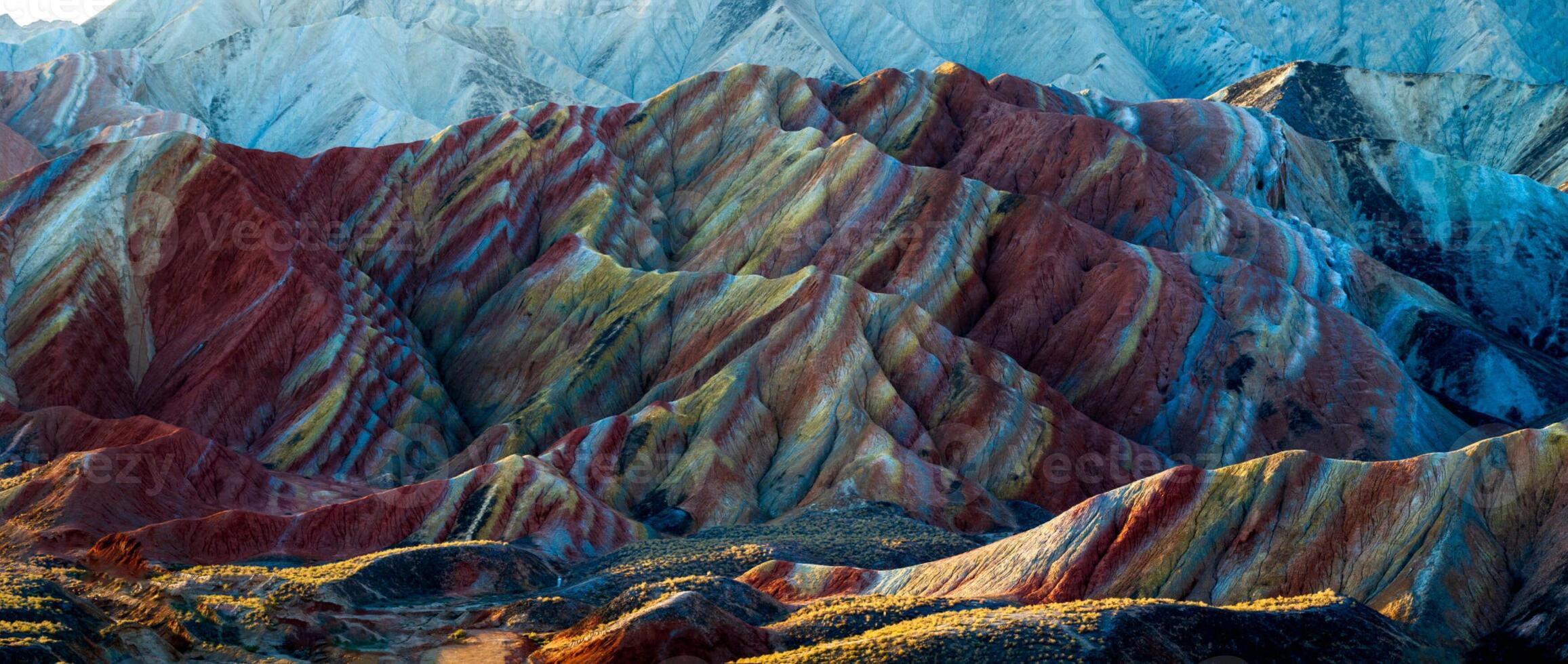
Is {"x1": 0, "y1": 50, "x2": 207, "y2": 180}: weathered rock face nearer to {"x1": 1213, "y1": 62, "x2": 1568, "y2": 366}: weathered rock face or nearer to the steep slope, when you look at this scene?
{"x1": 1213, "y1": 62, "x2": 1568, "y2": 366}: weathered rock face

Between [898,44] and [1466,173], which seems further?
[898,44]

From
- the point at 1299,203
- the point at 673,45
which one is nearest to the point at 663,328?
the point at 1299,203

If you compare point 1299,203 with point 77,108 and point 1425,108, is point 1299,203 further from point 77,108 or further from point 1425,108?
point 77,108

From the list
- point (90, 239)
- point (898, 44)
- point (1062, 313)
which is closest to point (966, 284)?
point (1062, 313)

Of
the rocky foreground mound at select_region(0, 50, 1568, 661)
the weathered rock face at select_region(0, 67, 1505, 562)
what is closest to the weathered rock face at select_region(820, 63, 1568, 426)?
the rocky foreground mound at select_region(0, 50, 1568, 661)

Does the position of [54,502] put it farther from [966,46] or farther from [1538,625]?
[966,46]

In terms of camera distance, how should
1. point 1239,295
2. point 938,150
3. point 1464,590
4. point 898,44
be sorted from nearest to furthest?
point 1464,590 → point 1239,295 → point 938,150 → point 898,44

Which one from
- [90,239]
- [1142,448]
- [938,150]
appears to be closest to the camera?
[1142,448]

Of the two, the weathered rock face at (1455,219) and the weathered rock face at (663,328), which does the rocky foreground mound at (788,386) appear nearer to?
the weathered rock face at (663,328)
